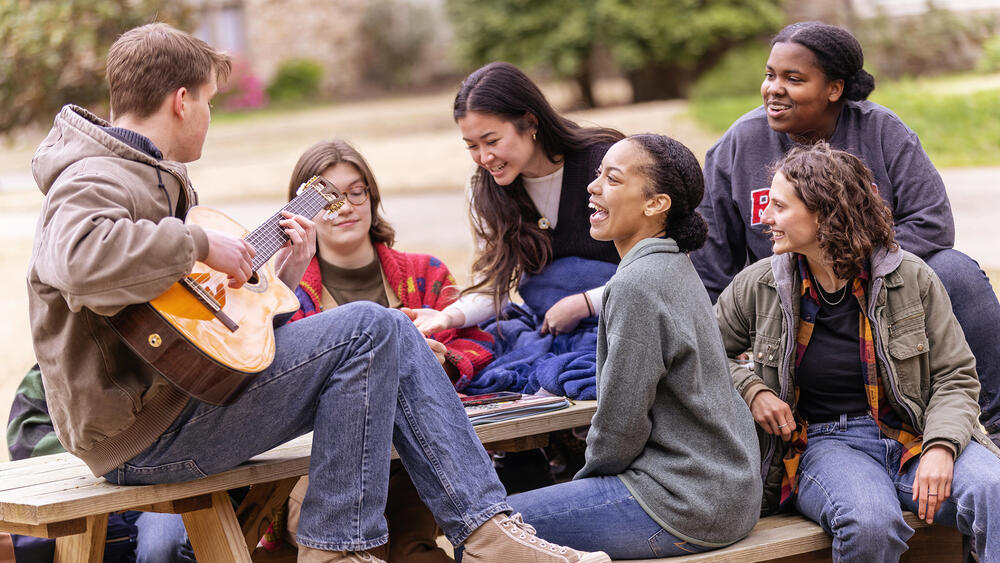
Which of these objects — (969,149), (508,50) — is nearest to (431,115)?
(508,50)

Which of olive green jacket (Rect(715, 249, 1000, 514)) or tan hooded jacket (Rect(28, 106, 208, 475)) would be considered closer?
tan hooded jacket (Rect(28, 106, 208, 475))

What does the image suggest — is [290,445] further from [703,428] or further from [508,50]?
[508,50]

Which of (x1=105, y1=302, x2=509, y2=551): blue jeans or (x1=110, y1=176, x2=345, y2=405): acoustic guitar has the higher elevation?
(x1=110, y1=176, x2=345, y2=405): acoustic guitar

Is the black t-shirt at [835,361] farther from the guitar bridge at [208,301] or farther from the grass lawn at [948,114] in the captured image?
the grass lawn at [948,114]

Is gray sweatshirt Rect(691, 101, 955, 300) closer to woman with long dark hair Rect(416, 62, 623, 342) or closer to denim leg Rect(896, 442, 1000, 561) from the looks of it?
woman with long dark hair Rect(416, 62, 623, 342)

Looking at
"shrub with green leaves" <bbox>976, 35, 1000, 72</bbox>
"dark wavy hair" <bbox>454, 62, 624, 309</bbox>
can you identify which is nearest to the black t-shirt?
"dark wavy hair" <bbox>454, 62, 624, 309</bbox>

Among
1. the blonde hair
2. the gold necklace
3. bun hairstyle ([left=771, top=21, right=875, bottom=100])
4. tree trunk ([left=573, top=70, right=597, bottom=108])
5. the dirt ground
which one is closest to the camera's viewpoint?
the blonde hair

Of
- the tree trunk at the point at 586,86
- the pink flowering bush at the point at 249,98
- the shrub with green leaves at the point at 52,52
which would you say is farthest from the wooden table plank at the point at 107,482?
the pink flowering bush at the point at 249,98

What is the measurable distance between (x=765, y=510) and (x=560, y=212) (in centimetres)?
123

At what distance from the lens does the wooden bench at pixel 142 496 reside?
8.29ft

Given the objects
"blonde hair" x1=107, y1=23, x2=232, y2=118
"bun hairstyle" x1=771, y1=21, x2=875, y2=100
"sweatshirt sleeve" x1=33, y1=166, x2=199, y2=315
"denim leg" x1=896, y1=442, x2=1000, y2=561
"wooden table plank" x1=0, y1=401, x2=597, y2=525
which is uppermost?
"blonde hair" x1=107, y1=23, x2=232, y2=118

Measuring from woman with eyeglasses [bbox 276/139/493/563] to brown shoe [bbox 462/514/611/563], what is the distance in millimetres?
710

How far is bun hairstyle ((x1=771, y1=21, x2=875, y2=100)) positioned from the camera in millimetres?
3443

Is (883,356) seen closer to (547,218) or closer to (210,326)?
(547,218)
